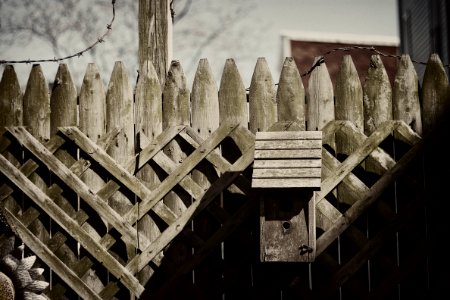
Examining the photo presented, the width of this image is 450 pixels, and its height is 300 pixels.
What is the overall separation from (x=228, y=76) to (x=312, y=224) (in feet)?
3.77

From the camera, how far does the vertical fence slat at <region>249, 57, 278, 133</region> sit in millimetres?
4266

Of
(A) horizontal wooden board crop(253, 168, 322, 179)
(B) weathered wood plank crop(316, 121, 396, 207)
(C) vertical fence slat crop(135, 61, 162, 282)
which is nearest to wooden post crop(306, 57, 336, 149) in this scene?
(B) weathered wood plank crop(316, 121, 396, 207)

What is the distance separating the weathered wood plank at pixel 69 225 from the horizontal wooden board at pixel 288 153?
3.87 feet

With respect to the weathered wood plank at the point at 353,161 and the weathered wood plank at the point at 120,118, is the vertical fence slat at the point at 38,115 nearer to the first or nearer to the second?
the weathered wood plank at the point at 120,118

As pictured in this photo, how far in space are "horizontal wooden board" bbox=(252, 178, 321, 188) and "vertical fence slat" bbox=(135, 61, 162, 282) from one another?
0.88m

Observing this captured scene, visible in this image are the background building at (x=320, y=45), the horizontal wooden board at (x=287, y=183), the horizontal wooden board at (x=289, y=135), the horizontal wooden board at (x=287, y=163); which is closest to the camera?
the horizontal wooden board at (x=287, y=183)

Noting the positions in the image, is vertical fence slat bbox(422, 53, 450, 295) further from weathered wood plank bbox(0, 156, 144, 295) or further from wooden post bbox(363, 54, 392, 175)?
weathered wood plank bbox(0, 156, 144, 295)

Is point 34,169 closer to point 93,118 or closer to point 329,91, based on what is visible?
point 93,118

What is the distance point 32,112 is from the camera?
4512mm

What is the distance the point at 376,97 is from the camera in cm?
422

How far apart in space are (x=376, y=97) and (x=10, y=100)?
2451mm

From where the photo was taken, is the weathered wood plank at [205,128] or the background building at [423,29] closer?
the weathered wood plank at [205,128]

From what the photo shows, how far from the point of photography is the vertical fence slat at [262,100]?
4.27m

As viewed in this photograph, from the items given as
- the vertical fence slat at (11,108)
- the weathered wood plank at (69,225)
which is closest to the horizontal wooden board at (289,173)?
the weathered wood plank at (69,225)
